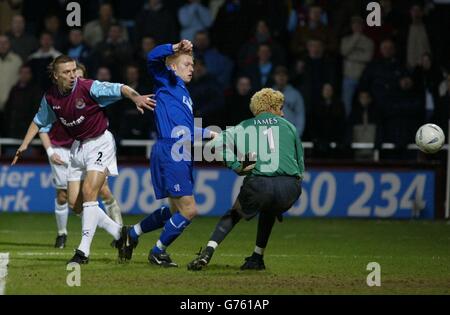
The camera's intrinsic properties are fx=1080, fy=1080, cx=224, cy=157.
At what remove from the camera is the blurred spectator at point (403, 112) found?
1892 cm

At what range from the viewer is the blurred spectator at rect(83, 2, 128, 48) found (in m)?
20.3

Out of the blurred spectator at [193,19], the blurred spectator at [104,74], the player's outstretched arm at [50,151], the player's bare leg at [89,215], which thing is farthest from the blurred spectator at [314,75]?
the player's bare leg at [89,215]

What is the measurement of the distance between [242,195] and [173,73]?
4.91 feet

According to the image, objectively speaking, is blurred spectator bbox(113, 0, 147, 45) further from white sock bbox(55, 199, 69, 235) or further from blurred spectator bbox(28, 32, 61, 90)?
white sock bbox(55, 199, 69, 235)

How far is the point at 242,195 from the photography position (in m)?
10.9

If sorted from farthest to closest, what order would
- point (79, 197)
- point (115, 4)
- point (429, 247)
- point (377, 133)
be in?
point (115, 4), point (377, 133), point (429, 247), point (79, 197)

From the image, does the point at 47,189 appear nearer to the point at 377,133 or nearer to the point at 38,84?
the point at 38,84

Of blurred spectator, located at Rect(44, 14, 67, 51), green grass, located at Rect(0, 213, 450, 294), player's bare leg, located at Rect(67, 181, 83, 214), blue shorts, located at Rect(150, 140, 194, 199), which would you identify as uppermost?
blurred spectator, located at Rect(44, 14, 67, 51)

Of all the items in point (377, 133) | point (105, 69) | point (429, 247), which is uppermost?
point (105, 69)

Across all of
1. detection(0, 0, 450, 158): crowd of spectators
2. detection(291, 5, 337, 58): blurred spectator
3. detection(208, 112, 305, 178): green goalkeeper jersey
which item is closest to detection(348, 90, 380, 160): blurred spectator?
detection(0, 0, 450, 158): crowd of spectators

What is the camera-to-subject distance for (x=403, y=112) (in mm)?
18938

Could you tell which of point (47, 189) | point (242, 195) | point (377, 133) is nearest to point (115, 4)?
point (47, 189)

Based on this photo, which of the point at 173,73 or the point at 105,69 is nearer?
the point at 173,73

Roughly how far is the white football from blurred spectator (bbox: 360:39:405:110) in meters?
5.70
